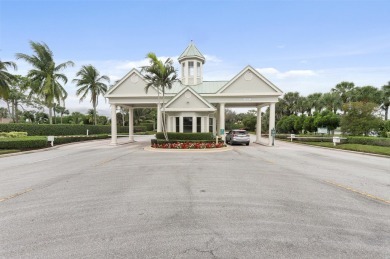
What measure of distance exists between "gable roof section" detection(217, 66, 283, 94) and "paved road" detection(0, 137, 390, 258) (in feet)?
51.5

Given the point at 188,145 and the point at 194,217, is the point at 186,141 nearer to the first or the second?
the point at 188,145

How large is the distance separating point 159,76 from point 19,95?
4316 cm

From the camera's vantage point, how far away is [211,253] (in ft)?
10.4

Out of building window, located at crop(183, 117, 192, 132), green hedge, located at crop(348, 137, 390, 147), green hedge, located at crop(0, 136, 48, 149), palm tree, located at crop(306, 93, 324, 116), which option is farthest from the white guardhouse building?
palm tree, located at crop(306, 93, 324, 116)

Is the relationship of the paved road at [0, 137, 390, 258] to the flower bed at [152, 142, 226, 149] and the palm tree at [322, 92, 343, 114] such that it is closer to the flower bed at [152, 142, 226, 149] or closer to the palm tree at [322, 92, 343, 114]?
the flower bed at [152, 142, 226, 149]

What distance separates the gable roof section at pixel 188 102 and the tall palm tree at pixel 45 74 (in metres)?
20.4

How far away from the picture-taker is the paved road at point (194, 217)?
130 inches

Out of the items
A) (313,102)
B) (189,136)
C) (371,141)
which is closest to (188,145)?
(189,136)

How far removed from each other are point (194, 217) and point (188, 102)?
17461 mm

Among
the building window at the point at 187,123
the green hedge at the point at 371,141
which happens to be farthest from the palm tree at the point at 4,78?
the green hedge at the point at 371,141

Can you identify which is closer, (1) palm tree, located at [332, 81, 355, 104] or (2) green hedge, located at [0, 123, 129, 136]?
(2) green hedge, located at [0, 123, 129, 136]

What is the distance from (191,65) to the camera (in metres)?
26.0

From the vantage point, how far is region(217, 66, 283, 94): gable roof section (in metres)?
22.3

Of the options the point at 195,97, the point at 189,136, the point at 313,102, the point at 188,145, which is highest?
the point at 313,102
